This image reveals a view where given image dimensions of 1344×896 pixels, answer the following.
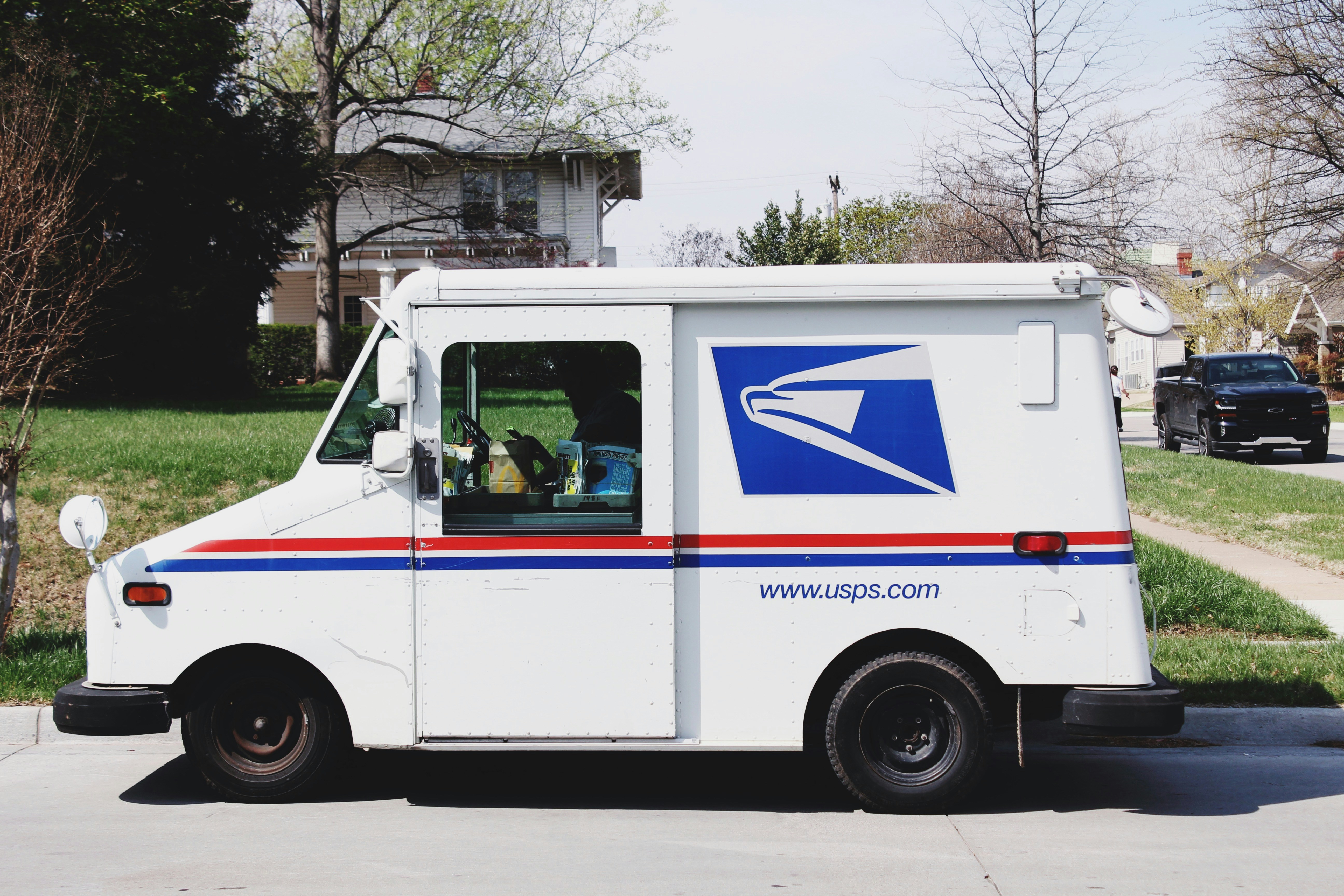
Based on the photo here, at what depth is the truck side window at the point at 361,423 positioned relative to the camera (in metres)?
5.19

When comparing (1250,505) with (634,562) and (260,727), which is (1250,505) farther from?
(260,727)

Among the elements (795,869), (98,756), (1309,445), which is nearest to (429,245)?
(1309,445)

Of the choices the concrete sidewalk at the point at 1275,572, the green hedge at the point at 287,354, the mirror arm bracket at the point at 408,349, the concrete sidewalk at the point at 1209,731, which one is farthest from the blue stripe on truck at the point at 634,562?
the green hedge at the point at 287,354

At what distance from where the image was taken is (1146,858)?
4680 millimetres

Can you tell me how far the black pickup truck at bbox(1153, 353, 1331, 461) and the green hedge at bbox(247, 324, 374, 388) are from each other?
2007 centimetres

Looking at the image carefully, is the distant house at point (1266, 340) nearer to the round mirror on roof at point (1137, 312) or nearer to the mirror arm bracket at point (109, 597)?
the round mirror on roof at point (1137, 312)

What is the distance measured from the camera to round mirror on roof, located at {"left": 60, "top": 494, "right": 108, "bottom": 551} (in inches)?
204

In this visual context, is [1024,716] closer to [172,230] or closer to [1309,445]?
[1309,445]

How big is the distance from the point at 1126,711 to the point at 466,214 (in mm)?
24517

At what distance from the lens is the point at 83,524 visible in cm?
522

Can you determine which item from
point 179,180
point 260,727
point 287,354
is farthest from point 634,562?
point 287,354

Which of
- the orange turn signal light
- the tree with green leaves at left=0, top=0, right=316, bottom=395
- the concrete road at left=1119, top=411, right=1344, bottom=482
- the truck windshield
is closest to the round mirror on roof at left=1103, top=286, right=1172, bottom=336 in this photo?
the orange turn signal light

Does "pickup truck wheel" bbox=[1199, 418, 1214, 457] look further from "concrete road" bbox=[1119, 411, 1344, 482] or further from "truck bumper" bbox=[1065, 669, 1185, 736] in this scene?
"truck bumper" bbox=[1065, 669, 1185, 736]

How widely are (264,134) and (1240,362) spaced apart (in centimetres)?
1872
